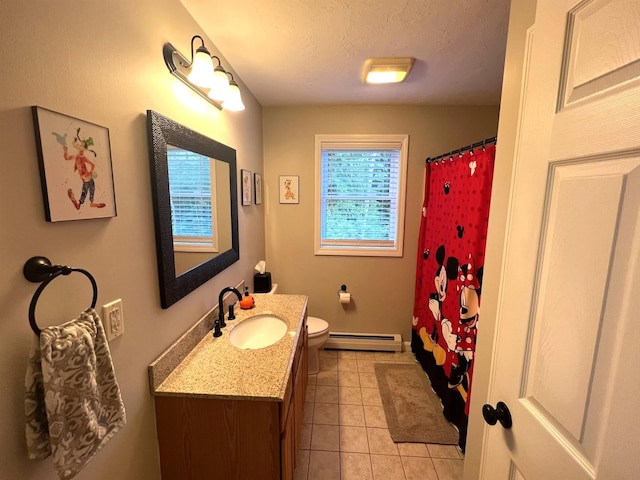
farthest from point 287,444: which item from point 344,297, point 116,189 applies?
point 344,297

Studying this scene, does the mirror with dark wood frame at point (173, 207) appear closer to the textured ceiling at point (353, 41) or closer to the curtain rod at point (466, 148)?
the textured ceiling at point (353, 41)

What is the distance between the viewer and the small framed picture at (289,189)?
2.69 meters

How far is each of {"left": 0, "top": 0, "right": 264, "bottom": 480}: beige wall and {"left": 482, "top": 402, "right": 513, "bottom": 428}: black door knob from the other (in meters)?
1.18

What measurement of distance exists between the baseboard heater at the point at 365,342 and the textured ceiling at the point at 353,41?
2299mm

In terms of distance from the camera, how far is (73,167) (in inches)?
28.6

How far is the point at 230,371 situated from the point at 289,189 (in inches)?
73.6

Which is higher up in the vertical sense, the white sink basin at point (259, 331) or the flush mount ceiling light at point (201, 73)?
the flush mount ceiling light at point (201, 73)

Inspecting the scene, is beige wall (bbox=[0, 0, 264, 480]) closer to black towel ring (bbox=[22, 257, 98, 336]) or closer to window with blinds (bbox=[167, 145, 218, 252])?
black towel ring (bbox=[22, 257, 98, 336])

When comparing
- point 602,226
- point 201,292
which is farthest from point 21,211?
point 602,226

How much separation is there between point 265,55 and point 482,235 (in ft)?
5.62

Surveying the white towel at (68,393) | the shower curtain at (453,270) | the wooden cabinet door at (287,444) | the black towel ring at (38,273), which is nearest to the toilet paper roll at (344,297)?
the shower curtain at (453,270)

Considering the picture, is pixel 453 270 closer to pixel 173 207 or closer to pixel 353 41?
pixel 353 41

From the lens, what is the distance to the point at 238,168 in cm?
200

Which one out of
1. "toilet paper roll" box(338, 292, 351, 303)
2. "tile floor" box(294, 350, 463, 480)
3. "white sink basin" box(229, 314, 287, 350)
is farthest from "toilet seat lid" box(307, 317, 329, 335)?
"white sink basin" box(229, 314, 287, 350)
